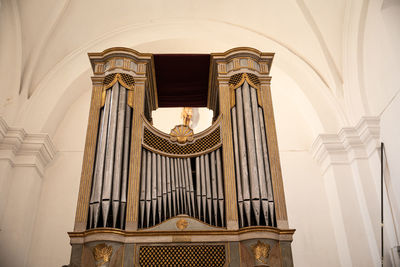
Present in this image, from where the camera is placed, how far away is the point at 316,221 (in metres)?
7.55

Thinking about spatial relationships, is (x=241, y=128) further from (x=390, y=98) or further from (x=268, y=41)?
(x=268, y=41)

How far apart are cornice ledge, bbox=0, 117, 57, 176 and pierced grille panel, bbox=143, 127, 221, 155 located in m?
3.00

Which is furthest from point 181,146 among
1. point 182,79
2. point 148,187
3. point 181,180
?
point 182,79

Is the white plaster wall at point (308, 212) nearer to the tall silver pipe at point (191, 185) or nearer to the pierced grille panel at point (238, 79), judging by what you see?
the pierced grille panel at point (238, 79)

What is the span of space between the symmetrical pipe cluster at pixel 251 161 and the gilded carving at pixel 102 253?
1.39 metres

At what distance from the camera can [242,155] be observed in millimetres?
5141

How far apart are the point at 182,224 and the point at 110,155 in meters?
1.17

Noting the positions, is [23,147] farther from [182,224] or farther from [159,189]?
[182,224]

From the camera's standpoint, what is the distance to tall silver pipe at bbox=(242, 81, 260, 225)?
4.79m

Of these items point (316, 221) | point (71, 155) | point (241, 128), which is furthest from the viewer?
point (71, 155)

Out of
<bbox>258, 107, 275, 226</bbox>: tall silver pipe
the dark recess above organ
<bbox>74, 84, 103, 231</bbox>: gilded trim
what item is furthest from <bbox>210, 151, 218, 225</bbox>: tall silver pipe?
the dark recess above organ

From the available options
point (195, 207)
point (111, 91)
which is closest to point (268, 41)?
point (111, 91)

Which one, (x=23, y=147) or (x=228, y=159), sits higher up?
(x=23, y=147)

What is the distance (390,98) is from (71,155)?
5.55m
